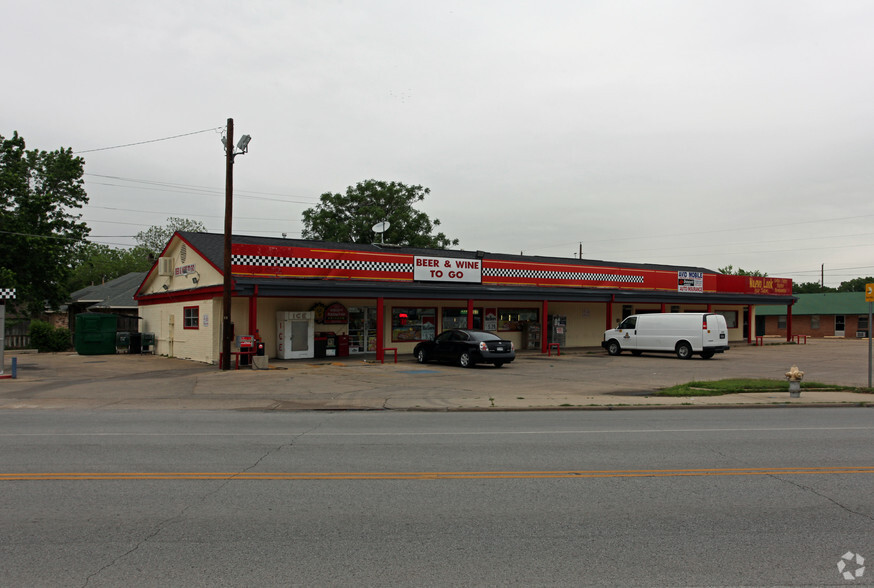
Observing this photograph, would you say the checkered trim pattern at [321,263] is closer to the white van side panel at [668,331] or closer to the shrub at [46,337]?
the white van side panel at [668,331]

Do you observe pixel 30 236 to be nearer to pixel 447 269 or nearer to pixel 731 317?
pixel 447 269

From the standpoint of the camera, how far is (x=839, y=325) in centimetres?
5731

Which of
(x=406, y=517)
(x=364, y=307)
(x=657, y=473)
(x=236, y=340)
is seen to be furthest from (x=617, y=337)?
(x=406, y=517)

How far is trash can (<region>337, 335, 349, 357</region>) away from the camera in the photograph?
27.5 metres

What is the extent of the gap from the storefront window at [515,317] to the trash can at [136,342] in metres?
18.5

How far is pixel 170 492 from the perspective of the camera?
6586mm

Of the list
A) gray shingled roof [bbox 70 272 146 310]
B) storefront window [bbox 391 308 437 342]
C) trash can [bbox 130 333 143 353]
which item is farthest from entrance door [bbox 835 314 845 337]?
gray shingled roof [bbox 70 272 146 310]

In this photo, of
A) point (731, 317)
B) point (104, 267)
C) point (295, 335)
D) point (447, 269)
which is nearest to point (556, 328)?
point (447, 269)

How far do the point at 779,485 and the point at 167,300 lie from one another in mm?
28676

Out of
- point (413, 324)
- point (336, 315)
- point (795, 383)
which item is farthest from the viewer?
point (413, 324)

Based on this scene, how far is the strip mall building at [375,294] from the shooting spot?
24.7 metres

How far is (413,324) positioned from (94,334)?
624 inches

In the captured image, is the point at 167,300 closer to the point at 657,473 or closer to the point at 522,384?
the point at 522,384

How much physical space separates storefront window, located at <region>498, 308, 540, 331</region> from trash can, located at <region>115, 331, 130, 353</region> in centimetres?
1923
